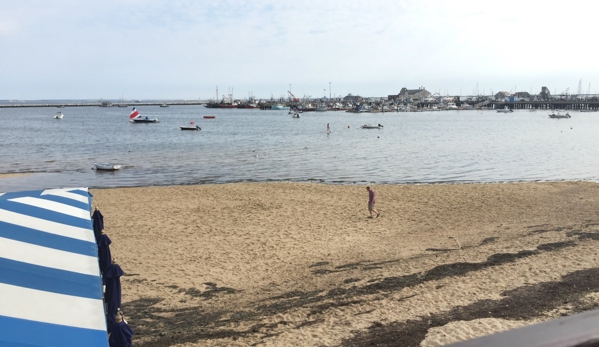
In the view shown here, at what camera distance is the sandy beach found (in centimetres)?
897

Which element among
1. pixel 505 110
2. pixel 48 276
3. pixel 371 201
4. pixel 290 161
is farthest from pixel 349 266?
pixel 505 110

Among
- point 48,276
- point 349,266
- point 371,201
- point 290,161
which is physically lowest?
point 290,161

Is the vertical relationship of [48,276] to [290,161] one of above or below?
above

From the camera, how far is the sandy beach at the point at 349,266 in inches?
353

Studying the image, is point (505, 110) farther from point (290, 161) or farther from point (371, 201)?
point (371, 201)

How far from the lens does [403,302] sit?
995 cm

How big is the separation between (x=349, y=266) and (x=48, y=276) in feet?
25.6

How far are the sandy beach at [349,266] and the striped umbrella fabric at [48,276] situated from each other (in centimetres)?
211

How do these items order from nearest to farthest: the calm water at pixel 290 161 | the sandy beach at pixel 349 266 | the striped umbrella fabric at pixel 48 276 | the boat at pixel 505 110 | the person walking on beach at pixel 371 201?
the striped umbrella fabric at pixel 48 276 → the sandy beach at pixel 349 266 → the person walking on beach at pixel 371 201 → the calm water at pixel 290 161 → the boat at pixel 505 110

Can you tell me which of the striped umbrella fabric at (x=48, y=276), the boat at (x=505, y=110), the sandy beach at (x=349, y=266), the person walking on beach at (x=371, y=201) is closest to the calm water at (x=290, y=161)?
the sandy beach at (x=349, y=266)

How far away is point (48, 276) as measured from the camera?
7207 millimetres

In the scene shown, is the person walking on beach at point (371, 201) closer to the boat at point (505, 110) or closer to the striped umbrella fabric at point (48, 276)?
the striped umbrella fabric at point (48, 276)

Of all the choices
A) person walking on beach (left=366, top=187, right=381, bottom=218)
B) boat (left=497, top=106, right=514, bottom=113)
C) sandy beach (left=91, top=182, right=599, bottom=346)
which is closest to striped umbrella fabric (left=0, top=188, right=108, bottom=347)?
sandy beach (left=91, top=182, right=599, bottom=346)

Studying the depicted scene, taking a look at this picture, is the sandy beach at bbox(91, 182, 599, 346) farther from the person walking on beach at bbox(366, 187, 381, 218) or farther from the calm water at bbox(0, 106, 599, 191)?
the calm water at bbox(0, 106, 599, 191)
